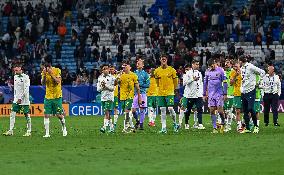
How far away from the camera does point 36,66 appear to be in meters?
56.8

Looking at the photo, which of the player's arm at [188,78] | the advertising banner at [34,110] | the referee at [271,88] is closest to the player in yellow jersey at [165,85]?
the player's arm at [188,78]

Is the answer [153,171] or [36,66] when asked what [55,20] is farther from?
[153,171]

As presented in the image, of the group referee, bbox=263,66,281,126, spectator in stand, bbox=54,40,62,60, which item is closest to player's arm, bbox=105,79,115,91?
referee, bbox=263,66,281,126

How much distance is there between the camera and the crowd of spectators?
171 feet

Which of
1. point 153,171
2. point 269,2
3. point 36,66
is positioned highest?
point 269,2

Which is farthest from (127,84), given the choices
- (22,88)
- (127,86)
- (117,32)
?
(117,32)

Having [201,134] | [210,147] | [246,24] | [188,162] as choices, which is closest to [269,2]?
[246,24]

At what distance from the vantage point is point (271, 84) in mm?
35719

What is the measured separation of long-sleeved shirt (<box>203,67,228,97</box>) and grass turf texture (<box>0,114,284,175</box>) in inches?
75.6

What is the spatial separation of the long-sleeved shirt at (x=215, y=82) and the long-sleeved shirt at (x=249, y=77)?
127cm

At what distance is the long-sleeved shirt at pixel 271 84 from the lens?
35594 millimetres

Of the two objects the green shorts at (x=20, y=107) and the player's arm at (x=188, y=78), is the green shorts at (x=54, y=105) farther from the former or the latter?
the player's arm at (x=188, y=78)

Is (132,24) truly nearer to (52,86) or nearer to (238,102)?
(238,102)

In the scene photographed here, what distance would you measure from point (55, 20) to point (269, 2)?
15017 mm
